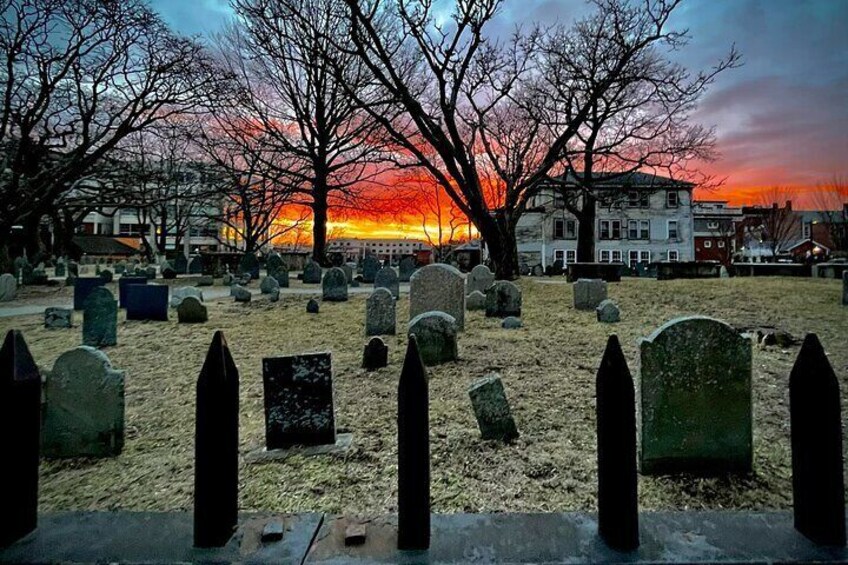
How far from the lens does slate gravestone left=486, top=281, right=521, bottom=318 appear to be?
9062 millimetres

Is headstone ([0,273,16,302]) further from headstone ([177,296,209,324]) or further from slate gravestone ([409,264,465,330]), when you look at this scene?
slate gravestone ([409,264,465,330])

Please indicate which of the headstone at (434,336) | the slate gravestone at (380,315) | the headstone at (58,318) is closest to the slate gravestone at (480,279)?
the slate gravestone at (380,315)

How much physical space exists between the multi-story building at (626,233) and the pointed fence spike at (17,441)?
132 feet

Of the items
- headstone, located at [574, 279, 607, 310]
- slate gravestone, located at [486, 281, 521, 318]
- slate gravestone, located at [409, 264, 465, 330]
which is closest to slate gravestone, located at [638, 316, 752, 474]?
slate gravestone, located at [409, 264, 465, 330]

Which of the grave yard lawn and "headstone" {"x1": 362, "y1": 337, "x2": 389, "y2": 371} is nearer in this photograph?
the grave yard lawn

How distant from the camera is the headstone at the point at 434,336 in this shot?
17.5ft

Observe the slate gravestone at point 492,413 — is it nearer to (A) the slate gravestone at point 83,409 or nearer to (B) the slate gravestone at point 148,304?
(A) the slate gravestone at point 83,409

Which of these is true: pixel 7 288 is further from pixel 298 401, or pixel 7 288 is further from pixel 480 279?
pixel 298 401

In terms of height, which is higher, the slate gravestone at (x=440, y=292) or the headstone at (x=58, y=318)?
the slate gravestone at (x=440, y=292)

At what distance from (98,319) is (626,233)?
139ft

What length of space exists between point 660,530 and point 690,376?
6.12 ft

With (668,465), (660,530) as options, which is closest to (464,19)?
(668,465)

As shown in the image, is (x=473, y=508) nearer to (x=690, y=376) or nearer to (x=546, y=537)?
(x=546, y=537)

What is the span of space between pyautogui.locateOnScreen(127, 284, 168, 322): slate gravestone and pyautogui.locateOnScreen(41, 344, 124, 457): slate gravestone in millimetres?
6214
